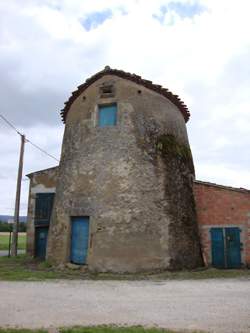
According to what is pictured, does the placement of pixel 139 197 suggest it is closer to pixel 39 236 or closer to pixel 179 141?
pixel 179 141

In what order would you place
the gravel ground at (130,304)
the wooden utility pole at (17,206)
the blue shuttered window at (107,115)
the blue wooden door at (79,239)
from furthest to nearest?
the wooden utility pole at (17,206) → the blue shuttered window at (107,115) → the blue wooden door at (79,239) → the gravel ground at (130,304)

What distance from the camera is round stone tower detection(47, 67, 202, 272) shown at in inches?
569

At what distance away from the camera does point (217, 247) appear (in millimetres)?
15906

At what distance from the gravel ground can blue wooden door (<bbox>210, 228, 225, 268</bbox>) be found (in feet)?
12.8

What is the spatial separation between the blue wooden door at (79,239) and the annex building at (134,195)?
0.13 ft

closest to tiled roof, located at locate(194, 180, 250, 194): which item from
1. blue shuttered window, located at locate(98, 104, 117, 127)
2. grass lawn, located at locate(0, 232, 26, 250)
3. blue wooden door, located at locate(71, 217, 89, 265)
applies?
blue shuttered window, located at locate(98, 104, 117, 127)

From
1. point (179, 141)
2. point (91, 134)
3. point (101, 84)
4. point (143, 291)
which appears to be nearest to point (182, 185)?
point (179, 141)

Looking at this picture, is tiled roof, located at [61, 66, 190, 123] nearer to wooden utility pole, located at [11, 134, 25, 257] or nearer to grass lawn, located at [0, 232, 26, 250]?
wooden utility pole, located at [11, 134, 25, 257]

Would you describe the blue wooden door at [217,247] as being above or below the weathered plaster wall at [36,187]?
below

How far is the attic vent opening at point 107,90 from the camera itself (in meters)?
16.6

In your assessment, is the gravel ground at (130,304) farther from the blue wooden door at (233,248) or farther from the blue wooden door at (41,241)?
the blue wooden door at (41,241)

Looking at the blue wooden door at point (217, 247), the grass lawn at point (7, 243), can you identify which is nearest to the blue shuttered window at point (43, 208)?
the blue wooden door at point (217, 247)

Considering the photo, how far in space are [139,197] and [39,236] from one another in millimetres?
9798

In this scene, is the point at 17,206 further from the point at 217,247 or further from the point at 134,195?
the point at 217,247
